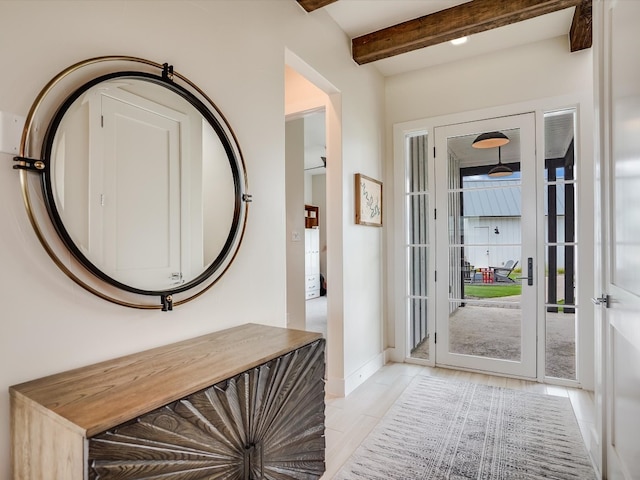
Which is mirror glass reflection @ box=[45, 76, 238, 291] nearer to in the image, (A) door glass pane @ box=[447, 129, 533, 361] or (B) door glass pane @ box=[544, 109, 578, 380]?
(A) door glass pane @ box=[447, 129, 533, 361]

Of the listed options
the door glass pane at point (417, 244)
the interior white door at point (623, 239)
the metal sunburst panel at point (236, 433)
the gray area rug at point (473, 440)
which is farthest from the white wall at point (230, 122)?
the interior white door at point (623, 239)

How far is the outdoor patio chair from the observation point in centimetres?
309

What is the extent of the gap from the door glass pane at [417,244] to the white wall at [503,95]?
0.13 metres

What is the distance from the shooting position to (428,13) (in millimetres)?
2615

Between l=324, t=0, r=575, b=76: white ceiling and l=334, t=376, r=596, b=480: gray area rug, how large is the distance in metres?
2.76

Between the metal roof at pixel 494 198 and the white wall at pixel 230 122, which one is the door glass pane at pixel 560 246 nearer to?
the metal roof at pixel 494 198

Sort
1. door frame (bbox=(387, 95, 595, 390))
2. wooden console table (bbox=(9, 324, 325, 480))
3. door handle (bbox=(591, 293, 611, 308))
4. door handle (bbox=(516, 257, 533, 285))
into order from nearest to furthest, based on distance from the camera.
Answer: wooden console table (bbox=(9, 324, 325, 480)) → door handle (bbox=(591, 293, 611, 308)) → door frame (bbox=(387, 95, 595, 390)) → door handle (bbox=(516, 257, 533, 285))

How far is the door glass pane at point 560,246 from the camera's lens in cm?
288

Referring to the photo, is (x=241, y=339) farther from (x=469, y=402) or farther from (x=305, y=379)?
(x=469, y=402)

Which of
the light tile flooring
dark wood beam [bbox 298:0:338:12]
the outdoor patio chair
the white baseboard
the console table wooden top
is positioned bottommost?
the light tile flooring

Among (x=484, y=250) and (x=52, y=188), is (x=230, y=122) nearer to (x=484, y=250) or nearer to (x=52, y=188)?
(x=52, y=188)

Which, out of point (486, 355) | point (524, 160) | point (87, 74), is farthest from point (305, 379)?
point (524, 160)

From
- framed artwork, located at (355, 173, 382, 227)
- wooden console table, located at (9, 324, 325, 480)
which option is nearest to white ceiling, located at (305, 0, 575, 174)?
framed artwork, located at (355, 173, 382, 227)

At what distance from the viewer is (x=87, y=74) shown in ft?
3.85
